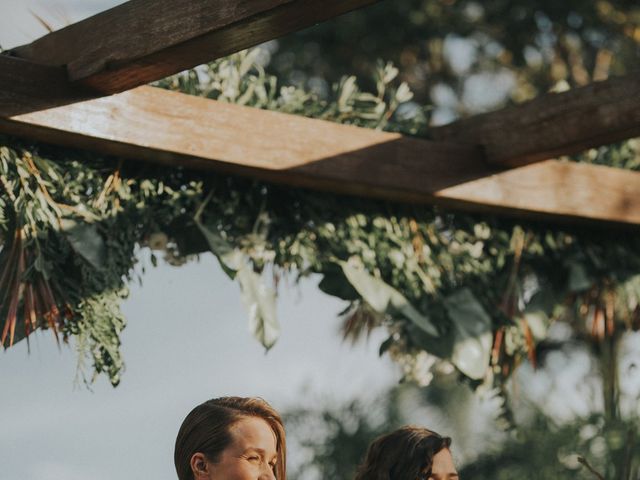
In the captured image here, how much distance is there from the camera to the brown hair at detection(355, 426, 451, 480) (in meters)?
2.34

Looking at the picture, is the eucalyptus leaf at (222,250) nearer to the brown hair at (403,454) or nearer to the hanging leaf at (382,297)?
the hanging leaf at (382,297)

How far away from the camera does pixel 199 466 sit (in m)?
2.10

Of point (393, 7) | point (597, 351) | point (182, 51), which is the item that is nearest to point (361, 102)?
point (182, 51)

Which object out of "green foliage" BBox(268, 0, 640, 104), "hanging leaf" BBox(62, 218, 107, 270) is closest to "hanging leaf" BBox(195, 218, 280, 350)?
"hanging leaf" BBox(62, 218, 107, 270)

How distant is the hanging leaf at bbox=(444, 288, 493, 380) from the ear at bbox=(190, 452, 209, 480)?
1469mm

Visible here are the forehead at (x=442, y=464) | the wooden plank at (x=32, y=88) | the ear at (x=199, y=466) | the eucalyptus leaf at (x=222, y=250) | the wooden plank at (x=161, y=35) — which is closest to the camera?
the ear at (x=199, y=466)

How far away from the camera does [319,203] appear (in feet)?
11.1

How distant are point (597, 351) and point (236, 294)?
3.02 m

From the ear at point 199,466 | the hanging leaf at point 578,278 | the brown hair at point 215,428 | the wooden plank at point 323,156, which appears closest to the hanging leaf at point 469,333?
the wooden plank at point 323,156

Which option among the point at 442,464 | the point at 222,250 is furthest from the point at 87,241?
the point at 442,464

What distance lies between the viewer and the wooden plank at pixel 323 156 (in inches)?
114

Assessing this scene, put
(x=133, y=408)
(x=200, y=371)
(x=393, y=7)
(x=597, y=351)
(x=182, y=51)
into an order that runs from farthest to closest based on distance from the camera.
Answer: (x=393, y=7), (x=597, y=351), (x=200, y=371), (x=133, y=408), (x=182, y=51)

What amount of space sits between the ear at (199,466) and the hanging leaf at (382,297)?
128cm

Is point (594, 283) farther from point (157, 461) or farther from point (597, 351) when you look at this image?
point (597, 351)
